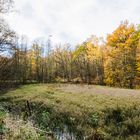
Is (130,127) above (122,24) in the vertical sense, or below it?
below

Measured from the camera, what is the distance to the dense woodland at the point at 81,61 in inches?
1266

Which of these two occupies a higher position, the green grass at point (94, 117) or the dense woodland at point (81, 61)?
the dense woodland at point (81, 61)

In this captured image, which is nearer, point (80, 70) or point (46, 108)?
point (46, 108)

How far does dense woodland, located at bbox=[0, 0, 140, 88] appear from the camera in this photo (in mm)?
32156

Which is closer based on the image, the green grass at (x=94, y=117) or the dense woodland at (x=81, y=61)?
the green grass at (x=94, y=117)

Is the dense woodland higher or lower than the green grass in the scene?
higher

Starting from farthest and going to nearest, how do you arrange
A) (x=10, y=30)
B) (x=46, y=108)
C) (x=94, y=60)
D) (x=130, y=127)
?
(x=94, y=60) → (x=10, y=30) → (x=46, y=108) → (x=130, y=127)

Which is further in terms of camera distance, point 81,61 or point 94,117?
point 81,61

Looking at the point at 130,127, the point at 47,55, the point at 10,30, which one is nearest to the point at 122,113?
the point at 130,127

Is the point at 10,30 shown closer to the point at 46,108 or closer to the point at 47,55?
the point at 46,108

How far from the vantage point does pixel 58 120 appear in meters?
12.9

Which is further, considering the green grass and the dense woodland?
the dense woodland

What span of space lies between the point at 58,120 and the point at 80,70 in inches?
1436

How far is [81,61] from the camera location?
50.1 metres
